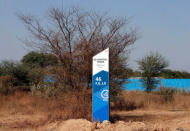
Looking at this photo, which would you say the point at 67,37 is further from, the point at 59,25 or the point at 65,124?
the point at 65,124

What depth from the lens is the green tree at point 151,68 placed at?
28.6m

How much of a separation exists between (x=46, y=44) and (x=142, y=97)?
10.7 m

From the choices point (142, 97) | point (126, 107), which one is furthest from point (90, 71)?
point (142, 97)

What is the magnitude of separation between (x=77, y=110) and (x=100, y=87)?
1.64m

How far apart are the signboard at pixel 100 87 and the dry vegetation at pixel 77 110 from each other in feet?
2.17

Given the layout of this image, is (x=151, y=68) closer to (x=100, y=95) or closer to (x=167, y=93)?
(x=167, y=93)

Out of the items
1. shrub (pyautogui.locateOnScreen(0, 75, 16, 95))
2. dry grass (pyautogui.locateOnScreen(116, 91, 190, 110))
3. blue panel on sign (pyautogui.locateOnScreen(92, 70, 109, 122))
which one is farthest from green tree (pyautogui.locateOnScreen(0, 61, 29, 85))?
blue panel on sign (pyautogui.locateOnScreen(92, 70, 109, 122))

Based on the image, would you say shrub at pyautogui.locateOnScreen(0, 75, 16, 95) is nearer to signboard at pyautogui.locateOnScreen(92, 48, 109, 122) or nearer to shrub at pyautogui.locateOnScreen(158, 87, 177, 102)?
shrub at pyautogui.locateOnScreen(158, 87, 177, 102)

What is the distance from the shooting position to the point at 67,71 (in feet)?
40.4

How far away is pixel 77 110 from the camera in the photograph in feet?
38.6

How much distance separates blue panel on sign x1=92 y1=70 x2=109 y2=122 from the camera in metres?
10.7

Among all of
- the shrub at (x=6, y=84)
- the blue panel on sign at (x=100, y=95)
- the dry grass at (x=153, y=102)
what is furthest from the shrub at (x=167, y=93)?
the blue panel on sign at (x=100, y=95)

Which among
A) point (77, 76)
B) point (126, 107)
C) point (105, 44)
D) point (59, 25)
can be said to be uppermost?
point (59, 25)

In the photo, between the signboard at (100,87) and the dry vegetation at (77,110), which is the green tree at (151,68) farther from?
the signboard at (100,87)
